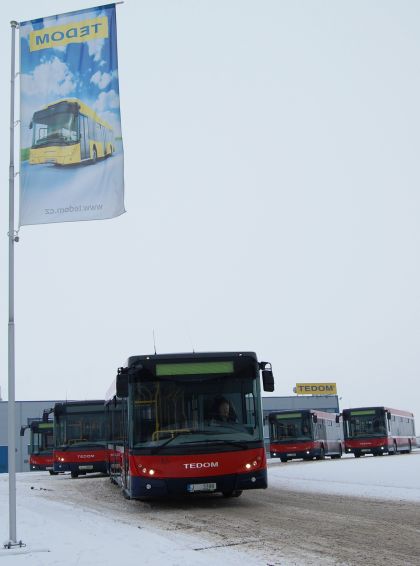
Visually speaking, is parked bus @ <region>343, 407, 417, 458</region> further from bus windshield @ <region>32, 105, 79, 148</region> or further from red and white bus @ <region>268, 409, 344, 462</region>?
bus windshield @ <region>32, 105, 79, 148</region>

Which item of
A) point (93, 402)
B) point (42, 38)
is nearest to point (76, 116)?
point (42, 38)

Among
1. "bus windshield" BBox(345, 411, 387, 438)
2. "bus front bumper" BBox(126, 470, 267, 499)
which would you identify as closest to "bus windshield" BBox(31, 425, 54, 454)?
"bus windshield" BBox(345, 411, 387, 438)

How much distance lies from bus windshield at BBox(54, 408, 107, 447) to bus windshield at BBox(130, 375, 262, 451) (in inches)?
556

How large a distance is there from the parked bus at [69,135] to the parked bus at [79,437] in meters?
18.1

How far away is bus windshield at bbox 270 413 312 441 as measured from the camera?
135 feet

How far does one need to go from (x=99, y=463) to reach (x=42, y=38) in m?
19.9

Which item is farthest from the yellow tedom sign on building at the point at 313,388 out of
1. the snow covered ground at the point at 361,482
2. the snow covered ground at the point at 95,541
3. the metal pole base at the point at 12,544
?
the metal pole base at the point at 12,544

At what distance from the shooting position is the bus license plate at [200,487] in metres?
14.4

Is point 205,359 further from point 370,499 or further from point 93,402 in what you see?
point 93,402

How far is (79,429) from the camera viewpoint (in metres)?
28.8

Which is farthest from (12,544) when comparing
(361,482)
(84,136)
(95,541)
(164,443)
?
(361,482)

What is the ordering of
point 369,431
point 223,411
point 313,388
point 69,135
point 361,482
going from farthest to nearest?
1. point 313,388
2. point 369,431
3. point 361,482
4. point 223,411
5. point 69,135

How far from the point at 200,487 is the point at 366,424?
101ft

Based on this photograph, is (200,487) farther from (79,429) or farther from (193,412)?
(79,429)
